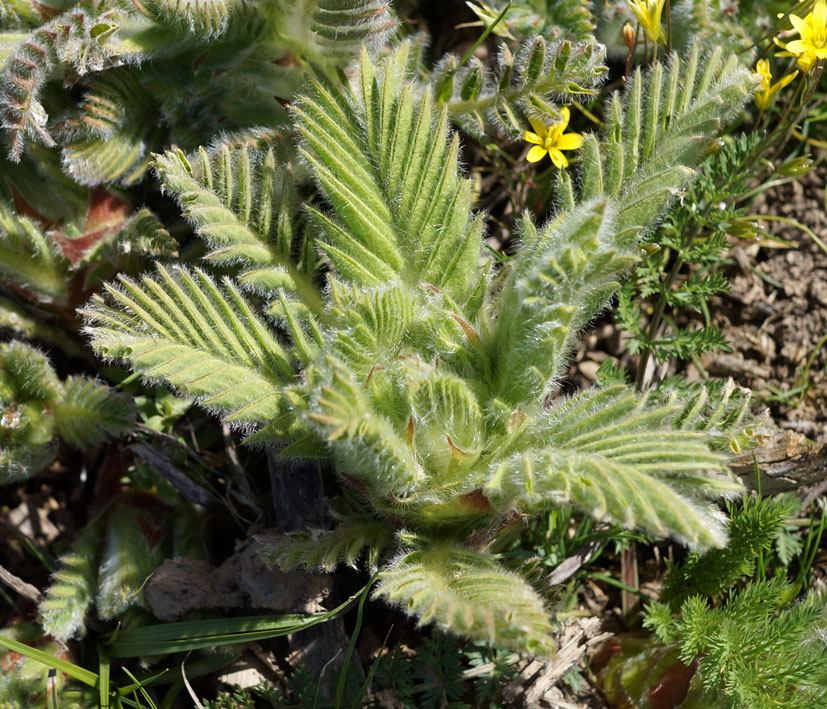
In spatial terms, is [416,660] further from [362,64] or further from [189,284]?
[362,64]

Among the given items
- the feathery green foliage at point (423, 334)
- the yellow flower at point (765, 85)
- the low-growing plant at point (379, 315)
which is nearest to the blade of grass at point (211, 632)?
the low-growing plant at point (379, 315)

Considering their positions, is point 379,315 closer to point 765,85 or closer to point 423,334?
point 423,334

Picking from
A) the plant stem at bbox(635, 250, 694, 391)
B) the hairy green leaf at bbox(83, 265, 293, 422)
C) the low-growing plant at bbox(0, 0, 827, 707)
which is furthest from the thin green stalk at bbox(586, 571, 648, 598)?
the hairy green leaf at bbox(83, 265, 293, 422)

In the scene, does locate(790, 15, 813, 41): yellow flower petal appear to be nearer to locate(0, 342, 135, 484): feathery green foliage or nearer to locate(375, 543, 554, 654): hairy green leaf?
locate(375, 543, 554, 654): hairy green leaf

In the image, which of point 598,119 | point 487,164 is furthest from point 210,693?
point 598,119

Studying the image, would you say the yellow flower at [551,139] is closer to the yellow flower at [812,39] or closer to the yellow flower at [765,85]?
the yellow flower at [765,85]
